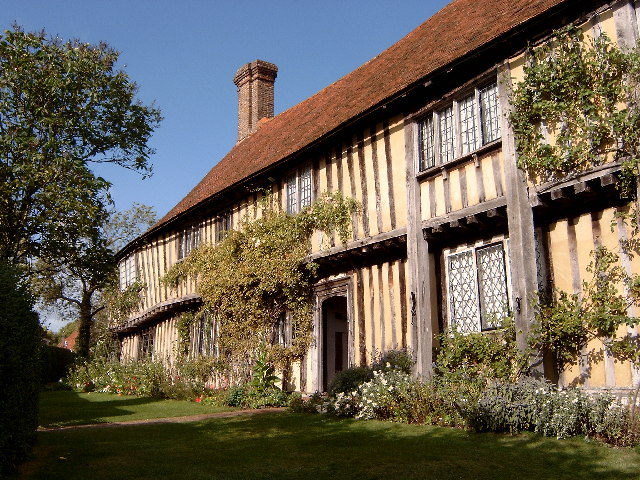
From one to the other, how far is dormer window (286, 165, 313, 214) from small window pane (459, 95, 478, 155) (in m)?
3.83

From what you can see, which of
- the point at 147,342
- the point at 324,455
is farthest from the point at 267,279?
the point at 147,342

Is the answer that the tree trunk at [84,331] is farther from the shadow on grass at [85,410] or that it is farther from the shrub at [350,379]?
the shrub at [350,379]

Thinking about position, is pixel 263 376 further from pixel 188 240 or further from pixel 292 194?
pixel 188 240

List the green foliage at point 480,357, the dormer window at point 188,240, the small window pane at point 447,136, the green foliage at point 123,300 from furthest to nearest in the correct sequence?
the green foliage at point 123,300, the dormer window at point 188,240, the small window pane at point 447,136, the green foliage at point 480,357

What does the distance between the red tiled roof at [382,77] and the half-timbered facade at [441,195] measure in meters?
0.07

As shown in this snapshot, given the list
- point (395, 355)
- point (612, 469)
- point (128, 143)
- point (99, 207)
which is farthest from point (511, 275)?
point (128, 143)

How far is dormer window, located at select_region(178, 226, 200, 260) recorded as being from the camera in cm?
1695

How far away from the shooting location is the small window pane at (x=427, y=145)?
9867 mm

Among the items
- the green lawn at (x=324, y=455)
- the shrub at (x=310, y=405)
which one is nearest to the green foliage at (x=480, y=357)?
the green lawn at (x=324, y=455)

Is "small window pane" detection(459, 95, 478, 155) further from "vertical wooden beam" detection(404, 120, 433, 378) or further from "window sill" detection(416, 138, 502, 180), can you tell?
"vertical wooden beam" detection(404, 120, 433, 378)

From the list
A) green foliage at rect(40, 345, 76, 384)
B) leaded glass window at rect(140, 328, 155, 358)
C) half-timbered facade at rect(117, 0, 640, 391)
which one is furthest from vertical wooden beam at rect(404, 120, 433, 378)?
green foliage at rect(40, 345, 76, 384)

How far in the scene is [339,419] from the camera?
9.30 meters

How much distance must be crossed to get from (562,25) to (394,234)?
152 inches

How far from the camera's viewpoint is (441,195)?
9500 millimetres
